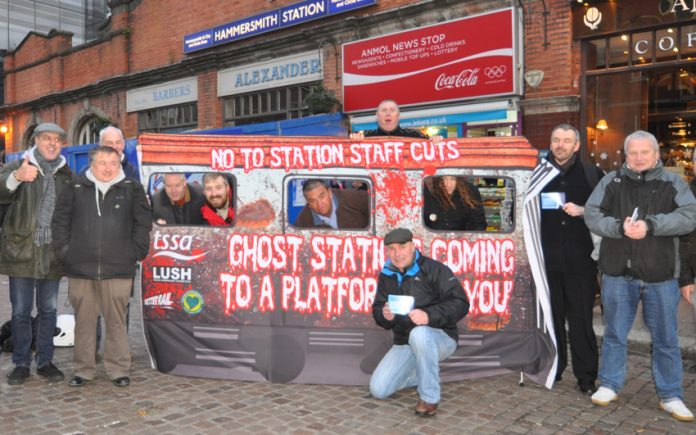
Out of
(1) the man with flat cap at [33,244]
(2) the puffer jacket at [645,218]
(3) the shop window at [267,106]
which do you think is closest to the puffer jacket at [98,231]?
(1) the man with flat cap at [33,244]

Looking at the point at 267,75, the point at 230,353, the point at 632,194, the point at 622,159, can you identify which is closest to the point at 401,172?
the point at 632,194

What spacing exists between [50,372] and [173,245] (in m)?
1.47

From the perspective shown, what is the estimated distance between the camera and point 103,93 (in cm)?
1797

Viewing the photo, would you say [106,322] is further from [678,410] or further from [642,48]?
[642,48]

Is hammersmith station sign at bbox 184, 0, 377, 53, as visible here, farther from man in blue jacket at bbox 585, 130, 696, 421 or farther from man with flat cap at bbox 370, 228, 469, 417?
man with flat cap at bbox 370, 228, 469, 417

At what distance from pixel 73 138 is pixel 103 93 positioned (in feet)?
7.81

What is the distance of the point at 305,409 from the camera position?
4.18m

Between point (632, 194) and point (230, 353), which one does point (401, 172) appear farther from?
point (230, 353)

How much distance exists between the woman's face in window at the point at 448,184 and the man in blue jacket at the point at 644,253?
990 millimetres

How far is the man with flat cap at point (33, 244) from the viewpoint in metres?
4.73

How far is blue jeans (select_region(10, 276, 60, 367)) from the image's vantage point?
4.84m

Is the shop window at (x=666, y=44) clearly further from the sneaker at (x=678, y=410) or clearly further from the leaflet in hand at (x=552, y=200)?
the sneaker at (x=678, y=410)

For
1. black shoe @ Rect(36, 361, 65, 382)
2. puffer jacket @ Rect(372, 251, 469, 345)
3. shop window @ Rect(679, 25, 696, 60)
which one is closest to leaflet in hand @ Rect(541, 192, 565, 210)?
puffer jacket @ Rect(372, 251, 469, 345)

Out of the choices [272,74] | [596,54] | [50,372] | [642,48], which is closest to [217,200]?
[50,372]
